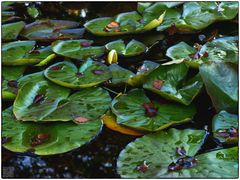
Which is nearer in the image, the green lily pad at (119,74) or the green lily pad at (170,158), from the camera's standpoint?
the green lily pad at (170,158)

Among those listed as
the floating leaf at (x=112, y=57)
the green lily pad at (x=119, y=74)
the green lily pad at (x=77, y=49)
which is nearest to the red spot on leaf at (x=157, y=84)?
the green lily pad at (x=119, y=74)

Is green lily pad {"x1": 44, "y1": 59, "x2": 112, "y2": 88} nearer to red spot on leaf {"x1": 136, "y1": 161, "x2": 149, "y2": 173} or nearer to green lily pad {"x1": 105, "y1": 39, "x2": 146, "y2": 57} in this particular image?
green lily pad {"x1": 105, "y1": 39, "x2": 146, "y2": 57}

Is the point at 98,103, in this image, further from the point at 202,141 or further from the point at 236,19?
the point at 236,19

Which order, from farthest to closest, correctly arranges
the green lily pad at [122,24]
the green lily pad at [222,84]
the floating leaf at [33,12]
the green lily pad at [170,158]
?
1. the floating leaf at [33,12]
2. the green lily pad at [122,24]
3. the green lily pad at [222,84]
4. the green lily pad at [170,158]

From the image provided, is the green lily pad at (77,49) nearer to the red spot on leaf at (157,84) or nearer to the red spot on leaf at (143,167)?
the red spot on leaf at (157,84)

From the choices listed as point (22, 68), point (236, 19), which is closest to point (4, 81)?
point (22, 68)

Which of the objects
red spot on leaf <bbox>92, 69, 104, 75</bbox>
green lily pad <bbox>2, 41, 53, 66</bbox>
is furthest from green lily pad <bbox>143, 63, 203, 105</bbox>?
green lily pad <bbox>2, 41, 53, 66</bbox>
